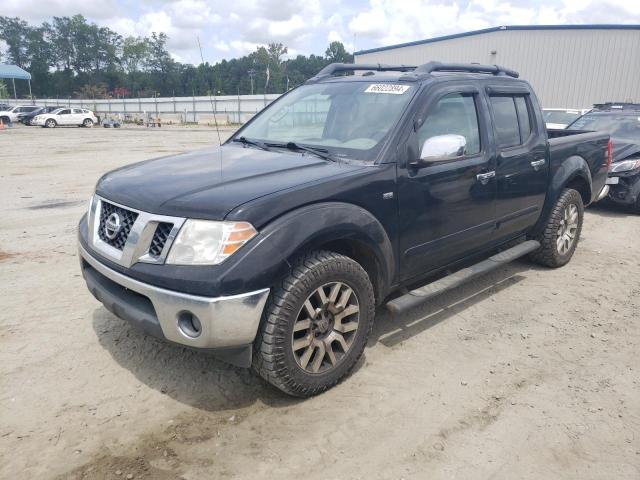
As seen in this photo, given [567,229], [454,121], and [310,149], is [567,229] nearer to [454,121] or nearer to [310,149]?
[454,121]

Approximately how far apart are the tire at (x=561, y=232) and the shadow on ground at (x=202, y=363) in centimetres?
137

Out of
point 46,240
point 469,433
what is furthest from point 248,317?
point 46,240

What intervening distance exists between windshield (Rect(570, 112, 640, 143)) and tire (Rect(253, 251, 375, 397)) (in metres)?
7.94

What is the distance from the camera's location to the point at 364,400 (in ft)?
10.2

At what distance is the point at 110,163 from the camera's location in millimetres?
14344

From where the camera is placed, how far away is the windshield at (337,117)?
3.56 metres

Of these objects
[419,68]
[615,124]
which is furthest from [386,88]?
[615,124]

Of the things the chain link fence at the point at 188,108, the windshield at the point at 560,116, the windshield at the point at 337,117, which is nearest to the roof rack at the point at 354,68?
the windshield at the point at 337,117

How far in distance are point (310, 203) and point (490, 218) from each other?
197 centimetres

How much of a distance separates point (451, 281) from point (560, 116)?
40.8 feet

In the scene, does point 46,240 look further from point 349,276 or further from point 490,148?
point 490,148

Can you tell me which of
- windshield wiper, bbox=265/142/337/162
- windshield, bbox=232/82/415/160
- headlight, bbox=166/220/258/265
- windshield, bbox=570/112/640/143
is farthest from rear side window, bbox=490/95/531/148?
windshield, bbox=570/112/640/143

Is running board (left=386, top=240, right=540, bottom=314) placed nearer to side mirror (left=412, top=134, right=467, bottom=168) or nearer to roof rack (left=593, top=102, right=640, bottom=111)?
side mirror (left=412, top=134, right=467, bottom=168)

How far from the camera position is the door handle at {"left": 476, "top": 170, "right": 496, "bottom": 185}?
3.99m
